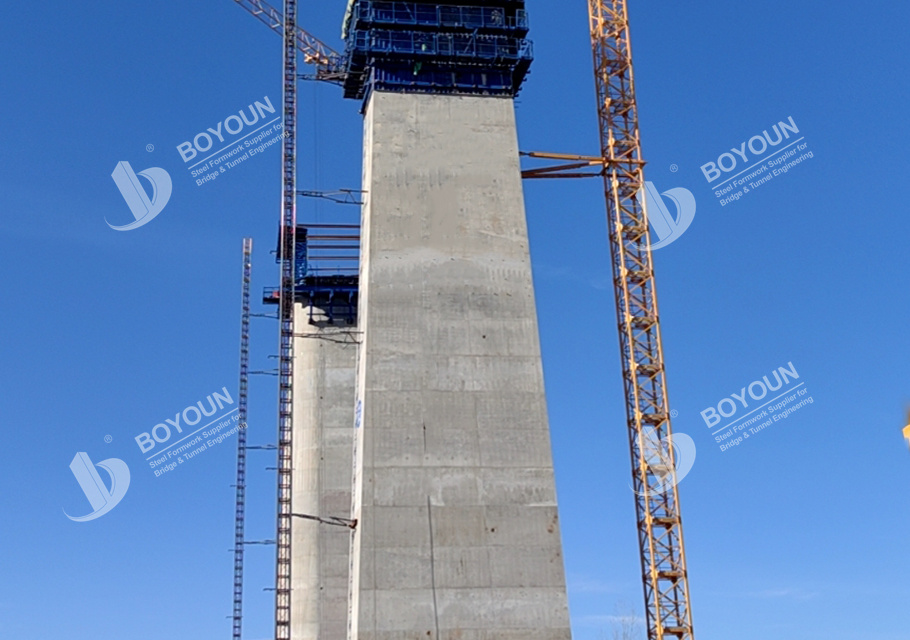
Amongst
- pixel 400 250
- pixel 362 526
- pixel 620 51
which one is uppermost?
pixel 620 51

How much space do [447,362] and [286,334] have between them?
21.2m

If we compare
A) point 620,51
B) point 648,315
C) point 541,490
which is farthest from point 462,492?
point 620,51

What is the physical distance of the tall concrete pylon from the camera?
56.9 m

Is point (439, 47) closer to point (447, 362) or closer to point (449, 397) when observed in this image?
point (447, 362)

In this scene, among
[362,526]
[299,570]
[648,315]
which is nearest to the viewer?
[362,526]

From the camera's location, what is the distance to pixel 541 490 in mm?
59094

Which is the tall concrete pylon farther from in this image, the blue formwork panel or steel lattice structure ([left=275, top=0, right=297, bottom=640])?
steel lattice structure ([left=275, top=0, right=297, bottom=640])

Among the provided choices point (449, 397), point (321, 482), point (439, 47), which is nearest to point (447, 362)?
point (449, 397)

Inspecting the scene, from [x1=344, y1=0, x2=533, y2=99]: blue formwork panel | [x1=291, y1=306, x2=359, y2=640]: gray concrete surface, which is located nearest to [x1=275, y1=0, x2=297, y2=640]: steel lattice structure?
[x1=291, y1=306, x2=359, y2=640]: gray concrete surface

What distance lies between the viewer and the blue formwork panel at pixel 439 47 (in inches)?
2557

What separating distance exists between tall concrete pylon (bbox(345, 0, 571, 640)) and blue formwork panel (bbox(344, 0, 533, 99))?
10cm

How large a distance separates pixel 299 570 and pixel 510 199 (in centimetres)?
3133

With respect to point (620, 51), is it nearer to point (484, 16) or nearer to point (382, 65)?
point (484, 16)

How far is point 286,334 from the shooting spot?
78750 millimetres
